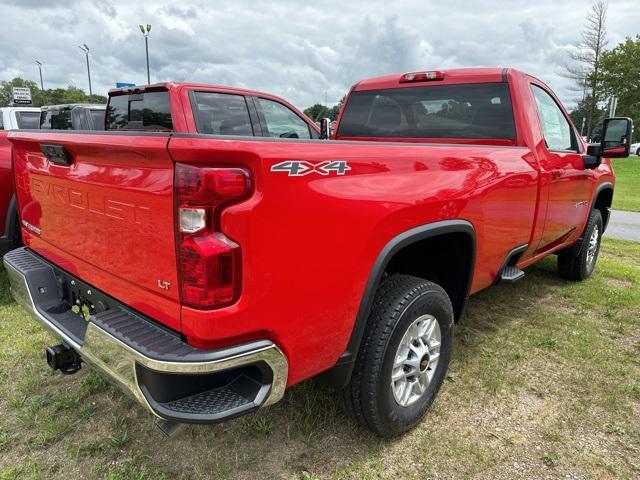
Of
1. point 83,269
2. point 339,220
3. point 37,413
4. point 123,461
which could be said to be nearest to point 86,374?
point 37,413

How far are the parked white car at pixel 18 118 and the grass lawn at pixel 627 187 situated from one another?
1151 cm

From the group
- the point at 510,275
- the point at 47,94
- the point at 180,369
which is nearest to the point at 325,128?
the point at 510,275

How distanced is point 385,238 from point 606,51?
122 ft

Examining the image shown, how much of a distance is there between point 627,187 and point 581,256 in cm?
1275

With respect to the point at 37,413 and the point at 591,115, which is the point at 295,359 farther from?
the point at 591,115

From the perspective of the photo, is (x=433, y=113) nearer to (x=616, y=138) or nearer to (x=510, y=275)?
(x=510, y=275)

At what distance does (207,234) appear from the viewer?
1.58 meters

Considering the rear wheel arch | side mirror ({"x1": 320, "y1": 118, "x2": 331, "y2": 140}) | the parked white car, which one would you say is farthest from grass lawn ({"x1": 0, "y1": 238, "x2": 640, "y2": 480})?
the parked white car

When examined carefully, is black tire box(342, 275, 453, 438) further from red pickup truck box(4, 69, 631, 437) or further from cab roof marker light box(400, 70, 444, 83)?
cab roof marker light box(400, 70, 444, 83)

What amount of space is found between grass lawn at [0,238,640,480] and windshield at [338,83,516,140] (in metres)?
1.55

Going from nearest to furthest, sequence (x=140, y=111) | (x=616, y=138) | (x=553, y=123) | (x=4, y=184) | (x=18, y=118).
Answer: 1. (x=553, y=123)
2. (x=616, y=138)
3. (x=4, y=184)
4. (x=140, y=111)
5. (x=18, y=118)

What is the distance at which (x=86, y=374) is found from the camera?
3.02 metres

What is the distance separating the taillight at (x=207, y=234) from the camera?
60.9 inches

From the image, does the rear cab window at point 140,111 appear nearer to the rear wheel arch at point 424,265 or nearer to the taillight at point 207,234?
the rear wheel arch at point 424,265
